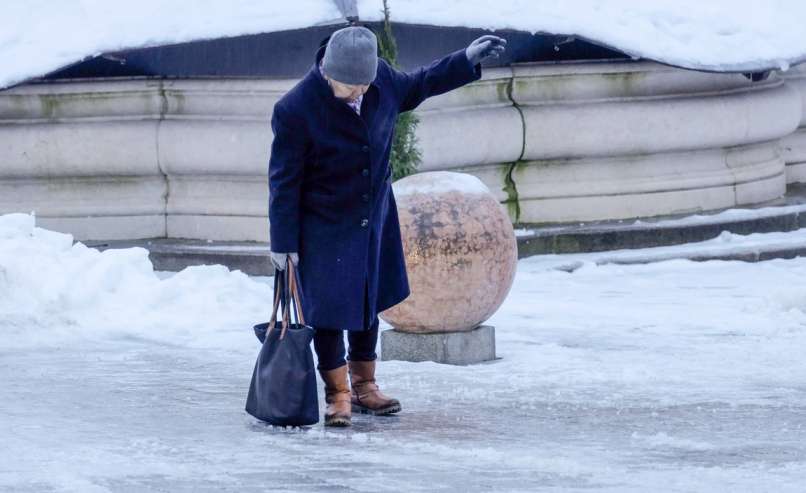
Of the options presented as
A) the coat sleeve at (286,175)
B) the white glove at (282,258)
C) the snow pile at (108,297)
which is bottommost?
the snow pile at (108,297)

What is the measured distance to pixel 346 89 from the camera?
6.43 meters

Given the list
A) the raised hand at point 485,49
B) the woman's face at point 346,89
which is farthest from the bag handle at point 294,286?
the raised hand at point 485,49

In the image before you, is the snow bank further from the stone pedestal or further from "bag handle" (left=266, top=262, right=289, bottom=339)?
"bag handle" (left=266, top=262, right=289, bottom=339)

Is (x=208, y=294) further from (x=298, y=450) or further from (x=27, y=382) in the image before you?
(x=298, y=450)

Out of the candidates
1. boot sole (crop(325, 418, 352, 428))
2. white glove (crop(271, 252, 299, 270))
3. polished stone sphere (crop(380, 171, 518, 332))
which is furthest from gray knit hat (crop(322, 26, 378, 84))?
polished stone sphere (crop(380, 171, 518, 332))

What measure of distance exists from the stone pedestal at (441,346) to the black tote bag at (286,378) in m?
1.58

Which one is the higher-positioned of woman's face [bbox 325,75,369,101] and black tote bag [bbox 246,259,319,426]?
woman's face [bbox 325,75,369,101]

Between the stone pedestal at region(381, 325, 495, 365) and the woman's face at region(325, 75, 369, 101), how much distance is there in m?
1.86

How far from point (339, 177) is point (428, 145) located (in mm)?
4931

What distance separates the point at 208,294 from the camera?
31.2 feet

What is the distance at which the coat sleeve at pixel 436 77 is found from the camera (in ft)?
22.1

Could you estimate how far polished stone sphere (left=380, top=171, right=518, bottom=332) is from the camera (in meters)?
7.88

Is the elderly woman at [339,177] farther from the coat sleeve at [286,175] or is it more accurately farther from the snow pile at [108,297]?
the snow pile at [108,297]

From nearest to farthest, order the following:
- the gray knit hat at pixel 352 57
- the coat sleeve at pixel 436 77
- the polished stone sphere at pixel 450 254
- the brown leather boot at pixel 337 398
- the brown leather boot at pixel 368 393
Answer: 1. the gray knit hat at pixel 352 57
2. the brown leather boot at pixel 337 398
3. the coat sleeve at pixel 436 77
4. the brown leather boot at pixel 368 393
5. the polished stone sphere at pixel 450 254
